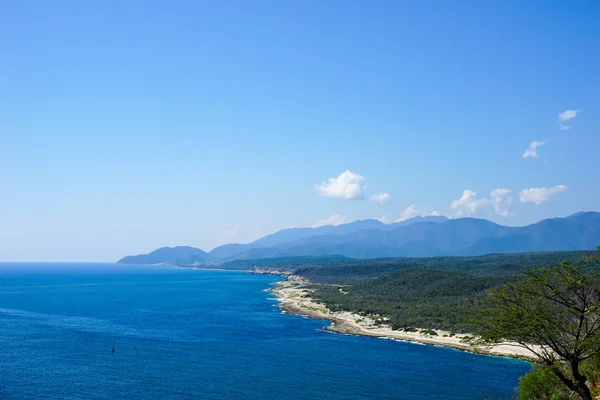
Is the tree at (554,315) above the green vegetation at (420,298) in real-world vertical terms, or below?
above

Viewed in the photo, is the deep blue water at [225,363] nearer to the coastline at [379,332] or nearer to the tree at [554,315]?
the coastline at [379,332]

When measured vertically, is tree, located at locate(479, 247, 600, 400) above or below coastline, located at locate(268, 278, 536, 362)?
above

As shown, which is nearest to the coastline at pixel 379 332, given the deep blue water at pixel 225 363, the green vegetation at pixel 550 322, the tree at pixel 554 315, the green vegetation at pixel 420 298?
the green vegetation at pixel 550 322

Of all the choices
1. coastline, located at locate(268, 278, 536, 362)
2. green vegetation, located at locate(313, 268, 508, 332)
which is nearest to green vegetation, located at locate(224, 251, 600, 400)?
green vegetation, located at locate(313, 268, 508, 332)

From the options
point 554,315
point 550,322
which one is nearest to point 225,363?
point 554,315

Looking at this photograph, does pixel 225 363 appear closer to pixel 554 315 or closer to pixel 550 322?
pixel 554 315

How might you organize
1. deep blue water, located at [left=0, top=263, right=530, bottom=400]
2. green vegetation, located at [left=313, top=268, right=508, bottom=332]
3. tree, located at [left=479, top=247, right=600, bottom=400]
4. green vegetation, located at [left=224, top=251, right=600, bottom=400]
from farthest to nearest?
green vegetation, located at [left=313, top=268, right=508, bottom=332]
deep blue water, located at [left=0, top=263, right=530, bottom=400]
green vegetation, located at [left=224, top=251, right=600, bottom=400]
tree, located at [left=479, top=247, right=600, bottom=400]

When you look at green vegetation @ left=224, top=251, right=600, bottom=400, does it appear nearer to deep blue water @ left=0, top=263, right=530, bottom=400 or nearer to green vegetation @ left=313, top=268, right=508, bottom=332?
green vegetation @ left=313, top=268, right=508, bottom=332

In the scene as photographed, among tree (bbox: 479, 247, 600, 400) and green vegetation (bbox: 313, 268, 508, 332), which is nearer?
tree (bbox: 479, 247, 600, 400)

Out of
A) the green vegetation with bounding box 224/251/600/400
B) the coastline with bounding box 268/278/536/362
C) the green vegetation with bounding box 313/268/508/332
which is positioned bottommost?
the coastline with bounding box 268/278/536/362

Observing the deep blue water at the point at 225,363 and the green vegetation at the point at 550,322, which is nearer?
the green vegetation at the point at 550,322

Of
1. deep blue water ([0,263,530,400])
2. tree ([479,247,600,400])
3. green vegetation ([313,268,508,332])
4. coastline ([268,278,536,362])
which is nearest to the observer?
tree ([479,247,600,400])
